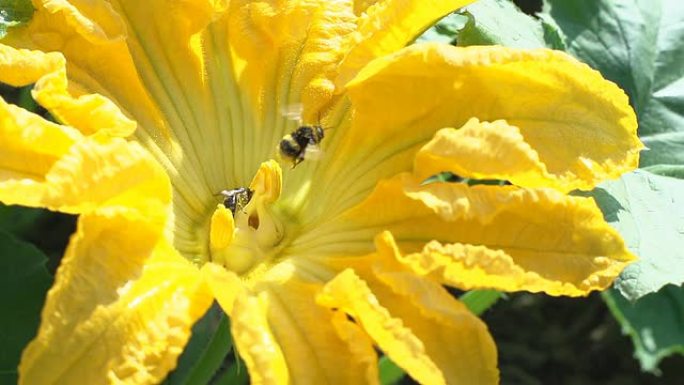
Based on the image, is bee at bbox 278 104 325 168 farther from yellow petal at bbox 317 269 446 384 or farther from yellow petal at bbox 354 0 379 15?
yellow petal at bbox 317 269 446 384

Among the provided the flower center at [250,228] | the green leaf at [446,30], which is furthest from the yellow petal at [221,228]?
the green leaf at [446,30]

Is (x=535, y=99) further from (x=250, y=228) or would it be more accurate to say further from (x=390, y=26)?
(x=250, y=228)

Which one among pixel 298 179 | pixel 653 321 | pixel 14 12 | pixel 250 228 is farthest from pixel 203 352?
pixel 653 321

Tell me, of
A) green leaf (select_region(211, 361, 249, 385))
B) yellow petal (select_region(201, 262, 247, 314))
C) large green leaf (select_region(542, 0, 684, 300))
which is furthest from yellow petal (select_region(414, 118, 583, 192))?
green leaf (select_region(211, 361, 249, 385))

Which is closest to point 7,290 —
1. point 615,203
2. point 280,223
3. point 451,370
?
point 280,223

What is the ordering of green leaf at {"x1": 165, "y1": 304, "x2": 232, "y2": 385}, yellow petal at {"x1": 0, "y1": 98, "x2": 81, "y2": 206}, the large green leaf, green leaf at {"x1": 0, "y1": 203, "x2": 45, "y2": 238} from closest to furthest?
1. yellow petal at {"x1": 0, "y1": 98, "x2": 81, "y2": 206}
2. green leaf at {"x1": 165, "y1": 304, "x2": 232, "y2": 385}
3. the large green leaf
4. green leaf at {"x1": 0, "y1": 203, "x2": 45, "y2": 238}
